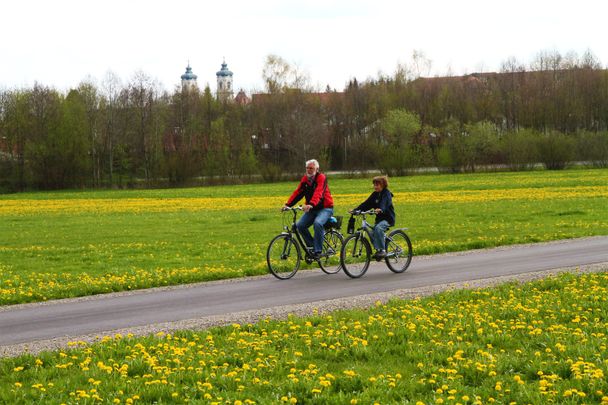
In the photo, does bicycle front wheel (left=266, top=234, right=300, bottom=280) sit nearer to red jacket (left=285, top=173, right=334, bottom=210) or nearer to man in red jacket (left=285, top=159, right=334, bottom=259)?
man in red jacket (left=285, top=159, right=334, bottom=259)

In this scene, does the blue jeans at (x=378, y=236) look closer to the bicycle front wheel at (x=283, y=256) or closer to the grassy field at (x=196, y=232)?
the bicycle front wheel at (x=283, y=256)

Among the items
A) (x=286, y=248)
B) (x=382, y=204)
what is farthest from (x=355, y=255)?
(x=286, y=248)

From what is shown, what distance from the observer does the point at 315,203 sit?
14.7 m

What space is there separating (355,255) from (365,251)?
35 cm

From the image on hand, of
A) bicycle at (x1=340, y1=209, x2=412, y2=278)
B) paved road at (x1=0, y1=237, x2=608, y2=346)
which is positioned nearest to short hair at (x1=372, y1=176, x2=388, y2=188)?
bicycle at (x1=340, y1=209, x2=412, y2=278)

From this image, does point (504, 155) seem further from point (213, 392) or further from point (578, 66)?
point (213, 392)

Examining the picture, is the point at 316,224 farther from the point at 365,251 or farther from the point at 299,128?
the point at 299,128

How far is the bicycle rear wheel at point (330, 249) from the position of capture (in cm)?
1516

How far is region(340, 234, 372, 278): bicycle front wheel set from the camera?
47.5ft

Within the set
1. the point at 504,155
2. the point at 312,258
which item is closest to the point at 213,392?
the point at 312,258

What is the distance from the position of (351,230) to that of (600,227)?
12.2 m

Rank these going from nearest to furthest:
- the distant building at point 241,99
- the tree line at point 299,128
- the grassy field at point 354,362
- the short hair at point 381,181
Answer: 1. the grassy field at point 354,362
2. the short hair at point 381,181
3. the tree line at point 299,128
4. the distant building at point 241,99

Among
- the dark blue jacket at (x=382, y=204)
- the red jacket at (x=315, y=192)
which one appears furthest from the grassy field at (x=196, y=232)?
the dark blue jacket at (x=382, y=204)

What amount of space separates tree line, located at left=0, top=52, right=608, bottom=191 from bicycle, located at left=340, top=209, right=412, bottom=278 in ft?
205
